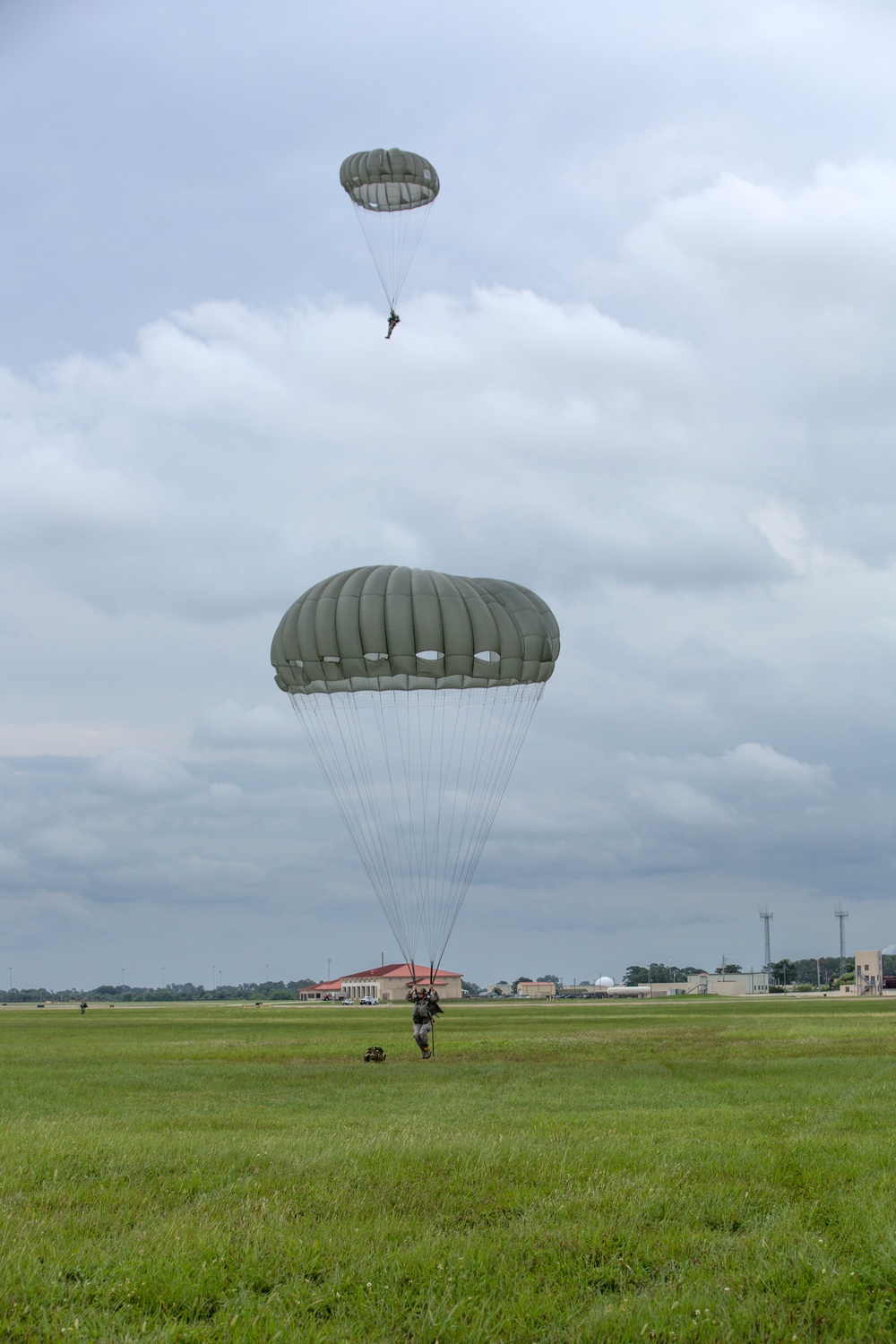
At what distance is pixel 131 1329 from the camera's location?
22.0ft

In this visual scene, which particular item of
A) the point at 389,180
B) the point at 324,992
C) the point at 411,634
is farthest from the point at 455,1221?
the point at 324,992

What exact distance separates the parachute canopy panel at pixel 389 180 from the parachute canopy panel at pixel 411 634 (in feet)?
42.6

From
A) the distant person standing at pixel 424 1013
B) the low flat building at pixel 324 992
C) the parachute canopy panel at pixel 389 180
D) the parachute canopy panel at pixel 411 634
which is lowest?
the low flat building at pixel 324 992

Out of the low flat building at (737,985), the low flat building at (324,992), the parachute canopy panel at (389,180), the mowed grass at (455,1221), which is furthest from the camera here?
the low flat building at (324,992)

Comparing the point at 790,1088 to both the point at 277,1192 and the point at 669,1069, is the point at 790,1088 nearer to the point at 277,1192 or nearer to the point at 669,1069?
the point at 669,1069

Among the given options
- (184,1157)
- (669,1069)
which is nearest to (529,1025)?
(669,1069)

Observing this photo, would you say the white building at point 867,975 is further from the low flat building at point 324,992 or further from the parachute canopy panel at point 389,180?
the parachute canopy panel at point 389,180

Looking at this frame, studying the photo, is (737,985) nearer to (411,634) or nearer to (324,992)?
(324,992)

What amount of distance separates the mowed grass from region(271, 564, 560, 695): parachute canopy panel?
36.9ft

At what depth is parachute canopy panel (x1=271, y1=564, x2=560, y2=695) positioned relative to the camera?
26531 mm

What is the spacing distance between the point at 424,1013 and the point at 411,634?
10.3 metres

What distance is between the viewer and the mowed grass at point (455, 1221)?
695 centimetres

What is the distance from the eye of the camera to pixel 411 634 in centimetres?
2650

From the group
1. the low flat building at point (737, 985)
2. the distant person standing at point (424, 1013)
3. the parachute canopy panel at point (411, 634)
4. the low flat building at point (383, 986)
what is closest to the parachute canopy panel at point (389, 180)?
the parachute canopy panel at point (411, 634)
